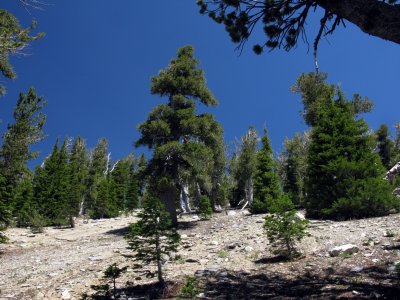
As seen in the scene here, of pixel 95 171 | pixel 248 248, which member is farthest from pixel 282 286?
pixel 95 171

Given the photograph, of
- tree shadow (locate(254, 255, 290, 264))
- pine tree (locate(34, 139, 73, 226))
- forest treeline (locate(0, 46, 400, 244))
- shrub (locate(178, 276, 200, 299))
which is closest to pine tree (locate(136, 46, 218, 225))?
forest treeline (locate(0, 46, 400, 244))

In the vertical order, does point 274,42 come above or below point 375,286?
above

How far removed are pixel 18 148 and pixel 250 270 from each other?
19099 millimetres

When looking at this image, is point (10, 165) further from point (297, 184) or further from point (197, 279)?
point (297, 184)

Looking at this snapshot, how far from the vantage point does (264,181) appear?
26797 mm

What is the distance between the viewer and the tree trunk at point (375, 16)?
4223mm

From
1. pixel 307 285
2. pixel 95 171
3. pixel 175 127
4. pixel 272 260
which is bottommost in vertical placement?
pixel 307 285

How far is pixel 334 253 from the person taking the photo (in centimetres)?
927

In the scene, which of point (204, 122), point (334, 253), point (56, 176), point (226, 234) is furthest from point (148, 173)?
point (56, 176)

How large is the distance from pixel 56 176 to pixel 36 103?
55.3ft

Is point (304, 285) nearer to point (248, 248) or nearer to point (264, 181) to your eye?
point (248, 248)

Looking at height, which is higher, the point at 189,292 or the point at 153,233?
the point at 153,233

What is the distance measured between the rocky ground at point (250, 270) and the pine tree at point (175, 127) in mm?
6424

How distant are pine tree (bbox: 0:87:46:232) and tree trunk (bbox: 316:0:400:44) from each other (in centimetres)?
2020
